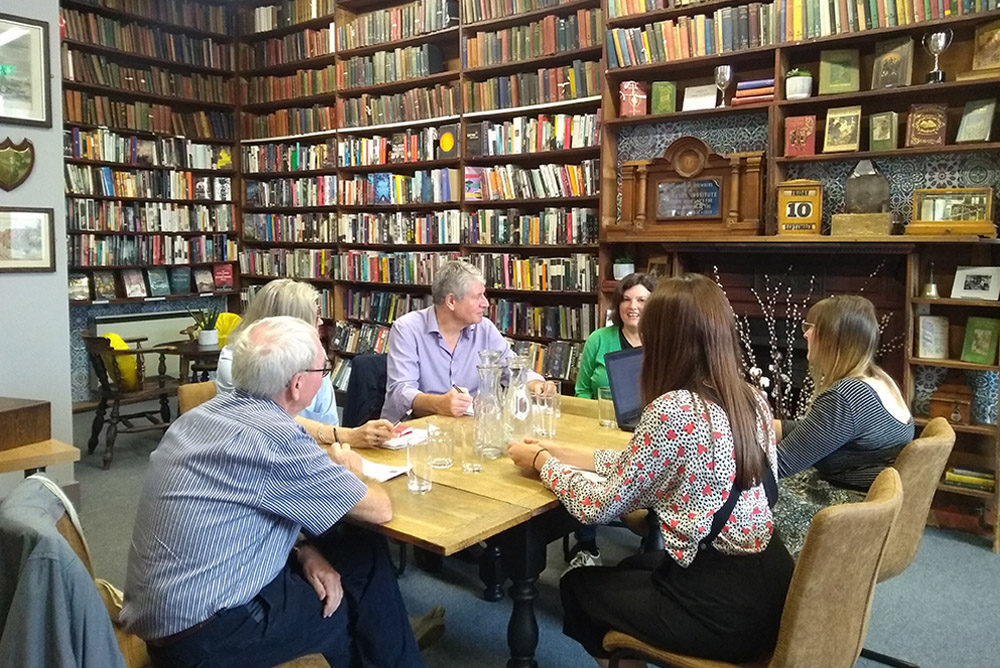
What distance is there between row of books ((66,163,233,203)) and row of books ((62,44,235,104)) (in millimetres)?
674

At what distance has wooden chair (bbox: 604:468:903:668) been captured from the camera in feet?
4.81

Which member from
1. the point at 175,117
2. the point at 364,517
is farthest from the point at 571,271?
the point at 175,117

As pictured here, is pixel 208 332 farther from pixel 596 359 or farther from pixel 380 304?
pixel 596 359

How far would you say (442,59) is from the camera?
18.9 ft

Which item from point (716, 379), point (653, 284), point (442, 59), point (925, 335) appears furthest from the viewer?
point (442, 59)

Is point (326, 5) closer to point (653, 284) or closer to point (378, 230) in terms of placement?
point (378, 230)

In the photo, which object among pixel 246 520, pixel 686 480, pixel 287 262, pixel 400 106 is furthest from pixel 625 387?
pixel 287 262

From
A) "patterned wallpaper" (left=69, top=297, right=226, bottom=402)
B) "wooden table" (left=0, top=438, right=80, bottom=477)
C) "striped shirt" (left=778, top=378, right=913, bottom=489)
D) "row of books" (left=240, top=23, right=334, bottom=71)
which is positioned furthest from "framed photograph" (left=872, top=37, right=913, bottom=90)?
"patterned wallpaper" (left=69, top=297, right=226, bottom=402)

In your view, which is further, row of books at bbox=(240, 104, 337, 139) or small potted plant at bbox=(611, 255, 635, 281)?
row of books at bbox=(240, 104, 337, 139)

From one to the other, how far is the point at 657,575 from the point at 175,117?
643 cm

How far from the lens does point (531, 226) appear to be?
519 cm

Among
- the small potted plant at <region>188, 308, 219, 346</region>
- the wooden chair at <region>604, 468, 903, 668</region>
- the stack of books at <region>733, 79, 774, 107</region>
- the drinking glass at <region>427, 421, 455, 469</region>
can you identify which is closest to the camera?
the wooden chair at <region>604, 468, 903, 668</region>

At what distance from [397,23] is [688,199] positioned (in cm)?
283

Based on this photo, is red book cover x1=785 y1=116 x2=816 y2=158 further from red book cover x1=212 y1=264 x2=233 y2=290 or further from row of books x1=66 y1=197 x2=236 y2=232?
red book cover x1=212 y1=264 x2=233 y2=290
